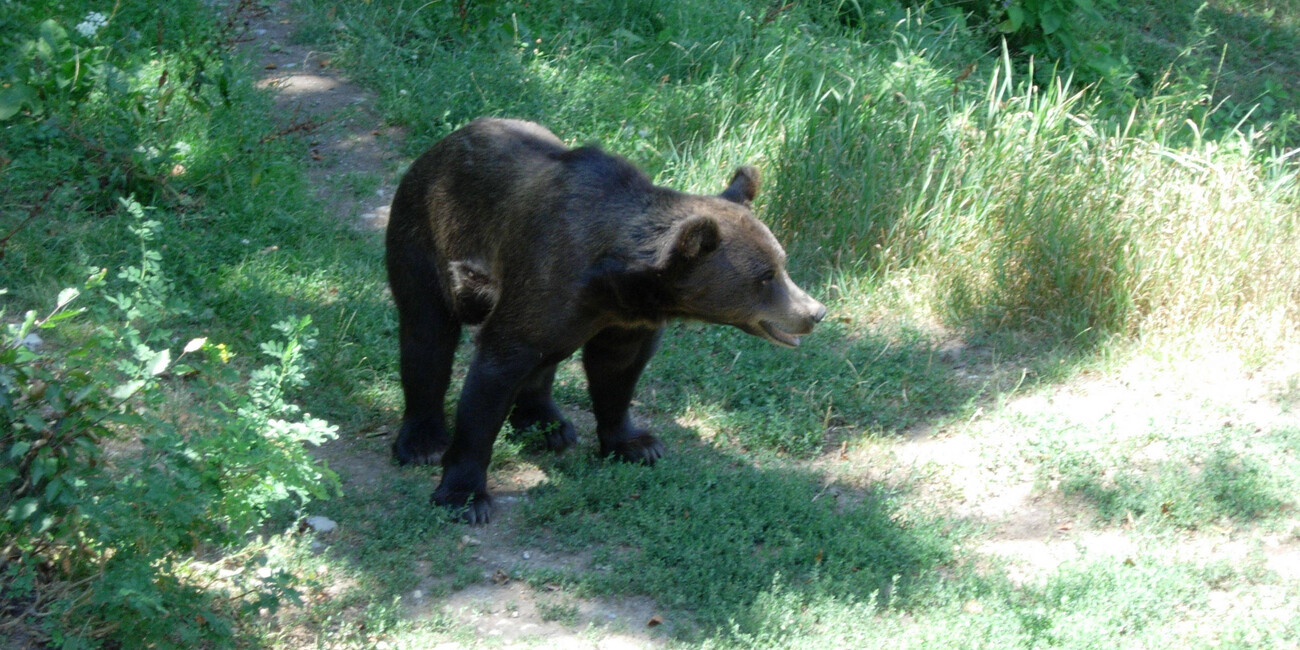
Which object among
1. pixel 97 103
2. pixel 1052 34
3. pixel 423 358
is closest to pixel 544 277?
pixel 423 358

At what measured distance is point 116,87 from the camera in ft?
24.5

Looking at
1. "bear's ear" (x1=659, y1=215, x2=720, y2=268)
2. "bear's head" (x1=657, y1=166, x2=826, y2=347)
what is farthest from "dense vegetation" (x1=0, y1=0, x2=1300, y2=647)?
"bear's ear" (x1=659, y1=215, x2=720, y2=268)

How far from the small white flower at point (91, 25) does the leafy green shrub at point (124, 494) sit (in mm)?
4174

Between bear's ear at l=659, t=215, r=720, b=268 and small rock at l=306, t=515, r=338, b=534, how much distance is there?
6.15ft

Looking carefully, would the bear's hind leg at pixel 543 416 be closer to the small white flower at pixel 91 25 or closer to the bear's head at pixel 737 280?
the bear's head at pixel 737 280

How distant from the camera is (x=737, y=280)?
5.35 m

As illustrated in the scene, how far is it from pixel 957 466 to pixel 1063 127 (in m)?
3.72

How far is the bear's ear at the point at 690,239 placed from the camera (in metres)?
Answer: 5.06

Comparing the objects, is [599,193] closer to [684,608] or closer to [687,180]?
[684,608]

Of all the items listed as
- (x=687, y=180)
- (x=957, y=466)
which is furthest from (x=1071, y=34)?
(x=957, y=466)

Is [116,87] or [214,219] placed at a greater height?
[116,87]

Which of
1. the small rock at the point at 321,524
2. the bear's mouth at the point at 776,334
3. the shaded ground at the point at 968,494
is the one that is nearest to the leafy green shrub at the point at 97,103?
the shaded ground at the point at 968,494

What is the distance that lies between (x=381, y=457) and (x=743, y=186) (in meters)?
2.37

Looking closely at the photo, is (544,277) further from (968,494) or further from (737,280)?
(968,494)
